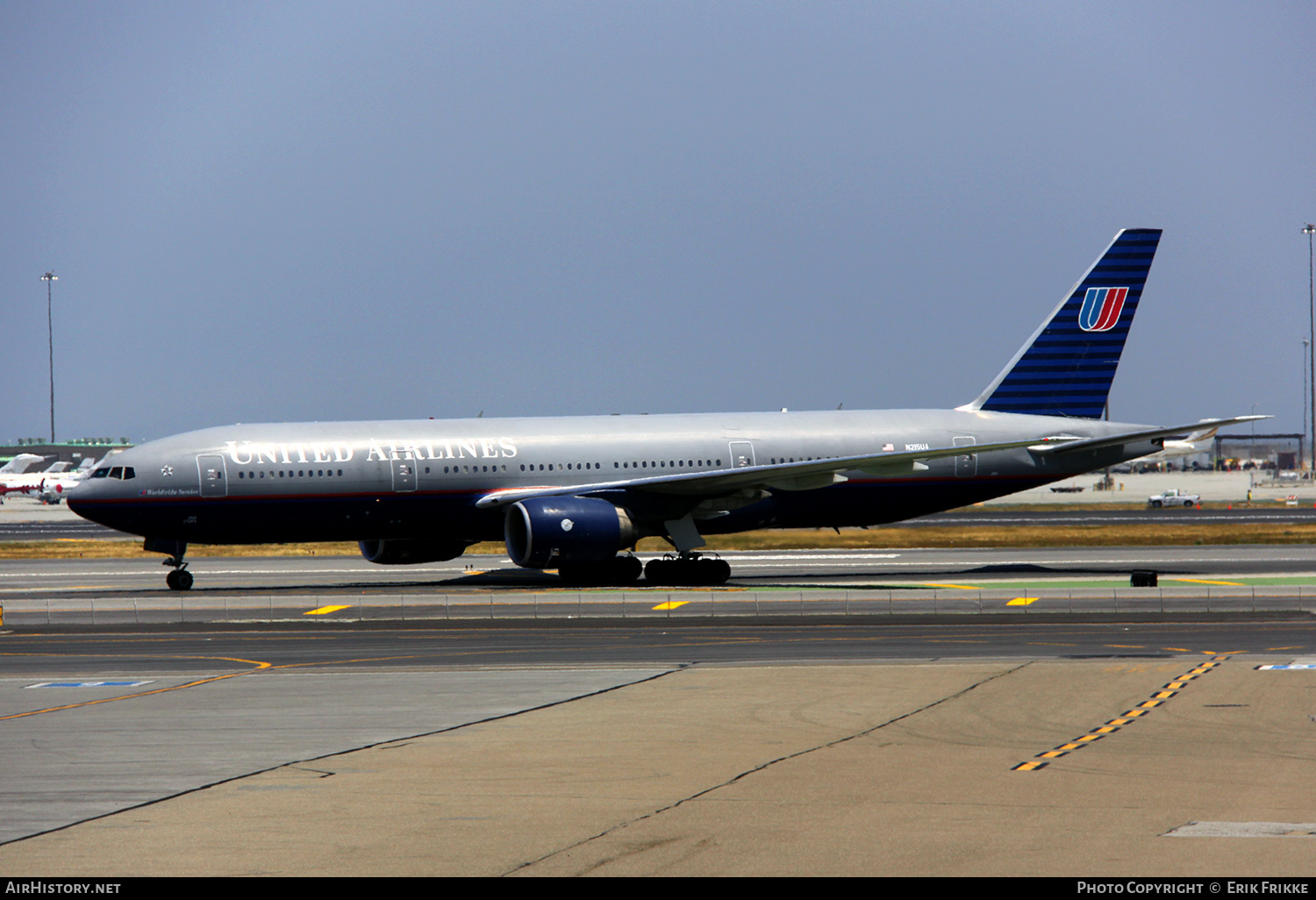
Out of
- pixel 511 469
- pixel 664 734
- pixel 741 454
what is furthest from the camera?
pixel 741 454

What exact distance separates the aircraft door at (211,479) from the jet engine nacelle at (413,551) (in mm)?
5302

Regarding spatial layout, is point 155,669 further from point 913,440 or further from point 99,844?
point 913,440

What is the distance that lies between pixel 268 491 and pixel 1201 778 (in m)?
31.5

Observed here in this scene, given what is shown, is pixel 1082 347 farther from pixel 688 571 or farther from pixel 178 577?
pixel 178 577

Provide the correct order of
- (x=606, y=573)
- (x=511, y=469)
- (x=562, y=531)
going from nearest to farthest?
1. (x=562, y=531)
2. (x=511, y=469)
3. (x=606, y=573)

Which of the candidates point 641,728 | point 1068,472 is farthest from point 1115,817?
point 1068,472

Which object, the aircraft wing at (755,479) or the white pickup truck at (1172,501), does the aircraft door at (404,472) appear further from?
the white pickup truck at (1172,501)

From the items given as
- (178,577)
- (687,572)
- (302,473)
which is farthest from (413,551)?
(687,572)

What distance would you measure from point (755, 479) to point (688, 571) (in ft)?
12.7

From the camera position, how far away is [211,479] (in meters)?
40.0

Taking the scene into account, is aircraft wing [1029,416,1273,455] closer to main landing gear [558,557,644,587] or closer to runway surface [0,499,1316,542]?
main landing gear [558,557,644,587]

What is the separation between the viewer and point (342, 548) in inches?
2522

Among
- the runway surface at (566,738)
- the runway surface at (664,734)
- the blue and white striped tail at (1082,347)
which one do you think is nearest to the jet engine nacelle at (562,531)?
the runway surface at (664,734)

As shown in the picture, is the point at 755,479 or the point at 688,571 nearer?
the point at 755,479
